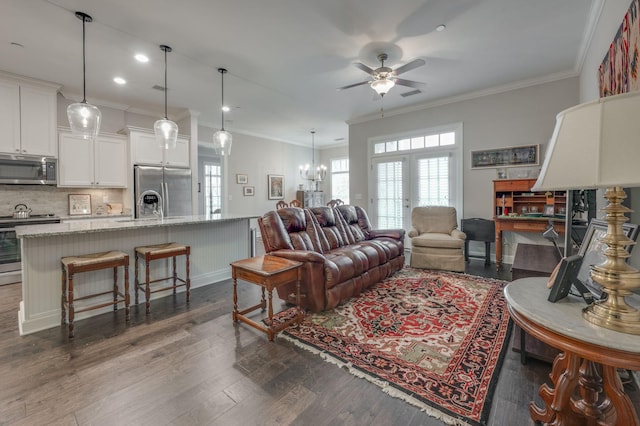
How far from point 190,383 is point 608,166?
229 centimetres

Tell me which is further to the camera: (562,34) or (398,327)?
(562,34)

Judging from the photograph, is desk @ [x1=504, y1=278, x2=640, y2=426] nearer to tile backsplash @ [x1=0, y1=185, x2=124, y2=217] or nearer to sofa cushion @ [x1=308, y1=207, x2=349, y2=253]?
sofa cushion @ [x1=308, y1=207, x2=349, y2=253]

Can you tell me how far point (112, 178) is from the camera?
4.95 m

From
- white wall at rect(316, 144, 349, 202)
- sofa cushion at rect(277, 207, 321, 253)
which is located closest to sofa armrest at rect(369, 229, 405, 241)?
sofa cushion at rect(277, 207, 321, 253)

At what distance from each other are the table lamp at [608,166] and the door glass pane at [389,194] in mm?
4975

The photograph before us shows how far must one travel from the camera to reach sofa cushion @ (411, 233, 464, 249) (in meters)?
4.18

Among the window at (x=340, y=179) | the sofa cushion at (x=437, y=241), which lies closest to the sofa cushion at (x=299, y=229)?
the sofa cushion at (x=437, y=241)

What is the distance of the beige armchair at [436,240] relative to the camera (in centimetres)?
419

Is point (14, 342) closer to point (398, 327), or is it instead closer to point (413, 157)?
point (398, 327)

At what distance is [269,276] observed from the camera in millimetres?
2275

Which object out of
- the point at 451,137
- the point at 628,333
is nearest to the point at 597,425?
the point at 628,333

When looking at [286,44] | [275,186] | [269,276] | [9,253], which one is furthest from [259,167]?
[269,276]

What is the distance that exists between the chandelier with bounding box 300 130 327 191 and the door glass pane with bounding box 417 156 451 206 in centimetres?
352

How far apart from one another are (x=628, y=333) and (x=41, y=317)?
390 cm
